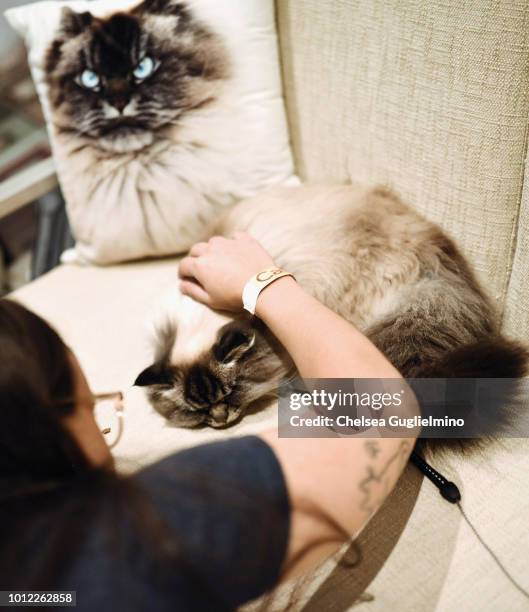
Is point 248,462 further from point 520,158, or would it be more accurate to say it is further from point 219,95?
point 219,95

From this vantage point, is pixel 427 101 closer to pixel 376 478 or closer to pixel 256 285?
pixel 256 285

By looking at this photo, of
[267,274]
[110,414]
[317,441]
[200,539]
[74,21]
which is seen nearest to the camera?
[200,539]

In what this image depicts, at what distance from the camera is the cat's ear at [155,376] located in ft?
3.32

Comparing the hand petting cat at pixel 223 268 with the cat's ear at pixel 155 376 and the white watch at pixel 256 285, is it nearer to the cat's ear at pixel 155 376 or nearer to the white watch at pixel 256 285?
the white watch at pixel 256 285

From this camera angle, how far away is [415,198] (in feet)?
3.68

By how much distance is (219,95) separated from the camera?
47.5 inches

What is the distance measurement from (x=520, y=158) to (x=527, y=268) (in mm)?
194

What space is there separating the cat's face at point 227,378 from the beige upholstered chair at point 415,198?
0.03 metres

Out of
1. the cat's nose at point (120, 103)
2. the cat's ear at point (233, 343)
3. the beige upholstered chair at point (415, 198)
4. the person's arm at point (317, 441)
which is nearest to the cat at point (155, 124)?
the cat's nose at point (120, 103)

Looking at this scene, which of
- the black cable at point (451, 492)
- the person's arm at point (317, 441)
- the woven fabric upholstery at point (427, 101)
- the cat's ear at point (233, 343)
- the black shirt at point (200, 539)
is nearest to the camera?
the black shirt at point (200, 539)

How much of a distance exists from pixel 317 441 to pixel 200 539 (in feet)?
0.65

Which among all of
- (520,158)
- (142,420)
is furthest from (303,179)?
(142,420)

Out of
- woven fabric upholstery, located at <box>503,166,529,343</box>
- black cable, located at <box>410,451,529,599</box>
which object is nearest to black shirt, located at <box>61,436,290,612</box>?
black cable, located at <box>410,451,529,599</box>

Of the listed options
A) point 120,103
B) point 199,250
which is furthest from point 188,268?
point 120,103
